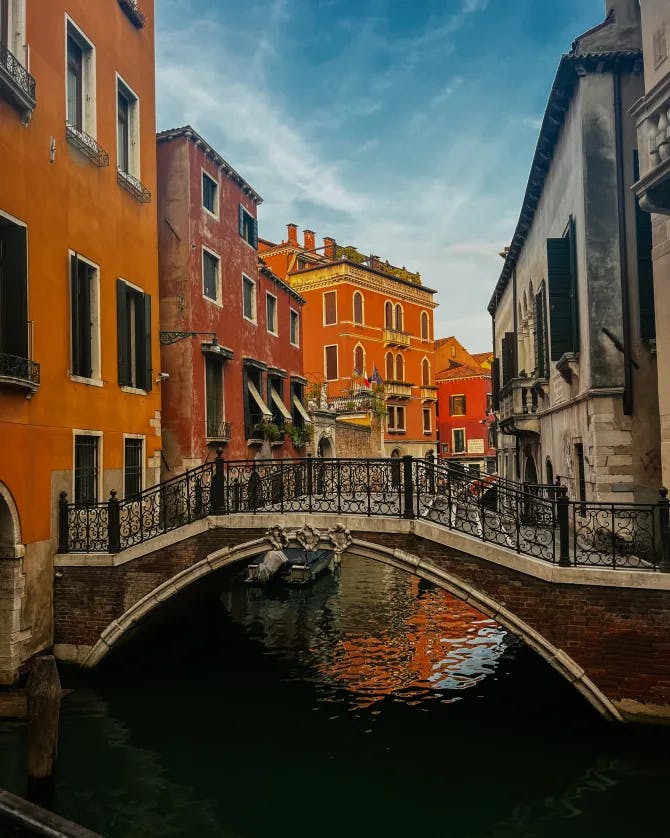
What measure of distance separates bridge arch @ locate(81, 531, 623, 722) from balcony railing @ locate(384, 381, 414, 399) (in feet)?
88.7

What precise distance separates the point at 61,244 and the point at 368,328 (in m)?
26.6

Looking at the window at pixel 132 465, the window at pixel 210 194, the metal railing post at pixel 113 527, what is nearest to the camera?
the metal railing post at pixel 113 527

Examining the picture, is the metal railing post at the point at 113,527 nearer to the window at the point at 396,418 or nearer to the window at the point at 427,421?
the window at the point at 396,418

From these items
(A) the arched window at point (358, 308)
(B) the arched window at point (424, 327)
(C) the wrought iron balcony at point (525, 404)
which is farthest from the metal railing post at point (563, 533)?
(B) the arched window at point (424, 327)

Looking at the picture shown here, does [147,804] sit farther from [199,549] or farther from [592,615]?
[592,615]

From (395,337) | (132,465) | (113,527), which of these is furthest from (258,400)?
(395,337)

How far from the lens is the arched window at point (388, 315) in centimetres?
3791

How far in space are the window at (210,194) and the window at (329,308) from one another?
18266mm

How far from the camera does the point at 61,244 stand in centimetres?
1065

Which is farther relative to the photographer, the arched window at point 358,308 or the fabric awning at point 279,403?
the arched window at point 358,308

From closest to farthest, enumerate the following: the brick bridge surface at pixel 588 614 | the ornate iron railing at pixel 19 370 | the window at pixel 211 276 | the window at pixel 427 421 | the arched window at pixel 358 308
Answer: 1. the brick bridge surface at pixel 588 614
2. the ornate iron railing at pixel 19 370
3. the window at pixel 211 276
4. the arched window at pixel 358 308
5. the window at pixel 427 421

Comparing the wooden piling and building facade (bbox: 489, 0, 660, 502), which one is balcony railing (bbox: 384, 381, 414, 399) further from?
the wooden piling

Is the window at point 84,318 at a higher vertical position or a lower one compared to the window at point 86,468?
higher

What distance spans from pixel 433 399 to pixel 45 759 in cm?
3582
